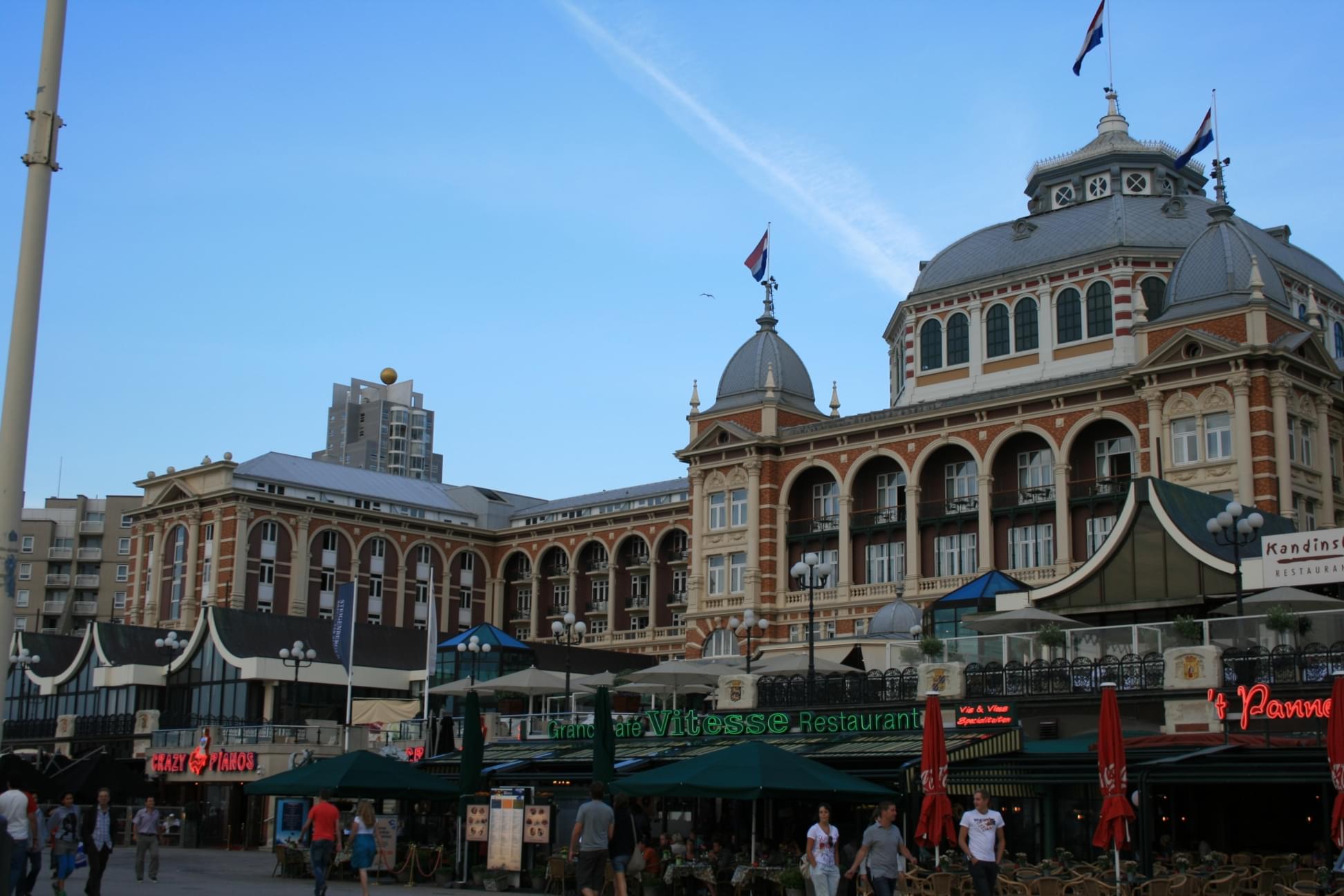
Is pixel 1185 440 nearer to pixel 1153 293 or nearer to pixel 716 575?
pixel 1153 293

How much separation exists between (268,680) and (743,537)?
21513 millimetres

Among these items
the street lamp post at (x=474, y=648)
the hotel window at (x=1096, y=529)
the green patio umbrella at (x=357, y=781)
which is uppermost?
the hotel window at (x=1096, y=529)

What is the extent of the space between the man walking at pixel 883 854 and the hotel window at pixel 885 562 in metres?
45.5

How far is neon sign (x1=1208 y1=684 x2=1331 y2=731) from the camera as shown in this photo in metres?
27.6

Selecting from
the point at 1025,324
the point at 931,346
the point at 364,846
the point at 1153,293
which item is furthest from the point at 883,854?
the point at 931,346

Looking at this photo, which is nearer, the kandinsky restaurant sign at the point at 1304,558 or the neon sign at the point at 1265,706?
the neon sign at the point at 1265,706

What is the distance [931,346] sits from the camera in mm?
70250

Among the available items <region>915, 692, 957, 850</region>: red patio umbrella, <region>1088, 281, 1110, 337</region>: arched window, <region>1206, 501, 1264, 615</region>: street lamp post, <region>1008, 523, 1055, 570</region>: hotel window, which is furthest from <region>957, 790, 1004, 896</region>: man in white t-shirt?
<region>1088, 281, 1110, 337</region>: arched window

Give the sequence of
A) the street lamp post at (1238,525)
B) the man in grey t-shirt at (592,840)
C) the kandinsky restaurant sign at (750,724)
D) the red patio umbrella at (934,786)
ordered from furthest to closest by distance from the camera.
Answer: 1. the kandinsky restaurant sign at (750,724)
2. the street lamp post at (1238,525)
3. the red patio umbrella at (934,786)
4. the man in grey t-shirt at (592,840)

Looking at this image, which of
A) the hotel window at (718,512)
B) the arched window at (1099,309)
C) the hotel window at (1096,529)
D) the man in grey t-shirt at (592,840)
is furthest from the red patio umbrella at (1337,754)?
the hotel window at (718,512)

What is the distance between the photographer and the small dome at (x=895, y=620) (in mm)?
54750

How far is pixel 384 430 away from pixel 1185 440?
391 feet

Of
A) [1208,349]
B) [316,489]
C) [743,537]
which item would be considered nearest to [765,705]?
[1208,349]

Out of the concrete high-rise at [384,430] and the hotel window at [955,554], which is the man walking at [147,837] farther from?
the concrete high-rise at [384,430]
